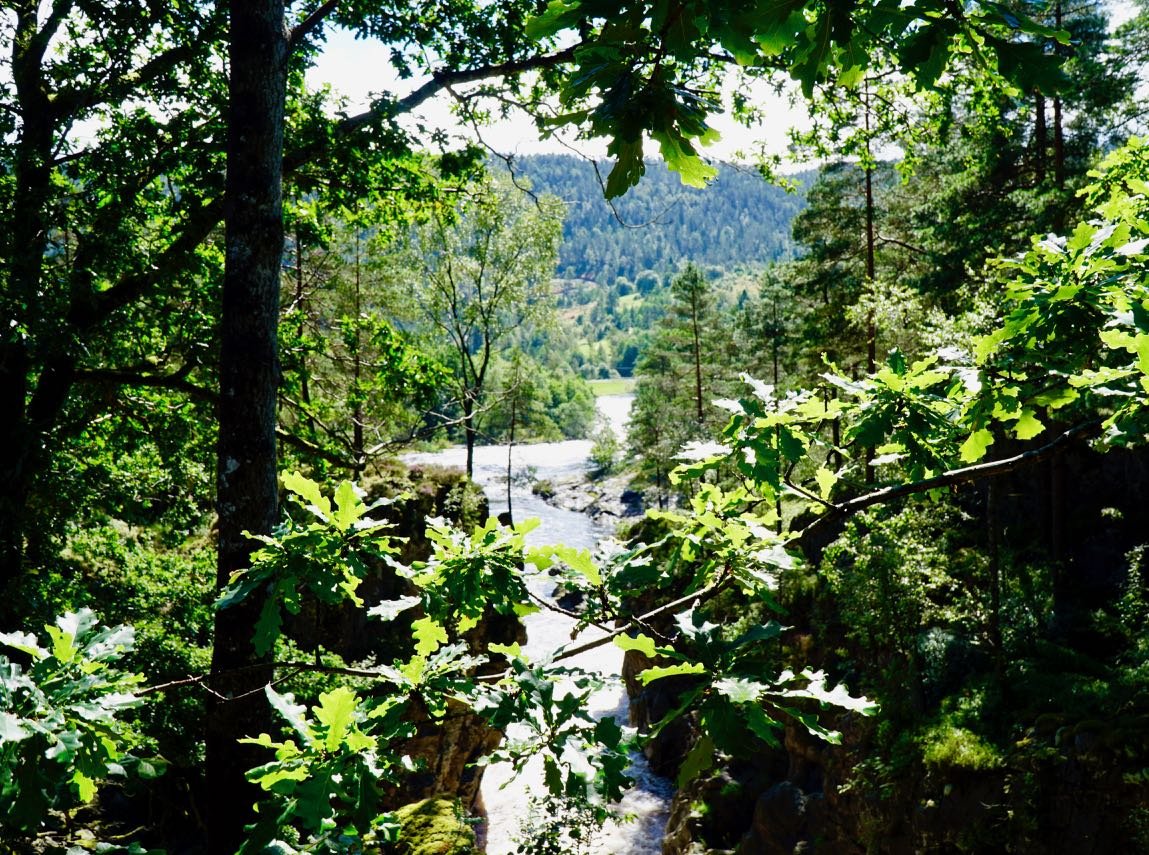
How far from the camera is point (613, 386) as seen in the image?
6097 inches

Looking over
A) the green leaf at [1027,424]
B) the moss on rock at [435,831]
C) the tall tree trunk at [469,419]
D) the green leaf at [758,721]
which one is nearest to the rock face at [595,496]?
the tall tree trunk at [469,419]

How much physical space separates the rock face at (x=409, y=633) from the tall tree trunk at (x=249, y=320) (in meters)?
8.14

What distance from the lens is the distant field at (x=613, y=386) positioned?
478ft

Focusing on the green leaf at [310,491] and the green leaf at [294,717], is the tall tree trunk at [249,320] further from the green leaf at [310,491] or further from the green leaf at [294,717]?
the green leaf at [294,717]

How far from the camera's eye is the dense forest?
181 centimetres

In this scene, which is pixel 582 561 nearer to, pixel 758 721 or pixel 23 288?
pixel 758 721

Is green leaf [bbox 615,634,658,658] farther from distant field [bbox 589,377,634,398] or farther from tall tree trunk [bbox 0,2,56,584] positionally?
distant field [bbox 589,377,634,398]

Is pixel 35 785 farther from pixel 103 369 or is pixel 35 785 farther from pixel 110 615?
pixel 110 615

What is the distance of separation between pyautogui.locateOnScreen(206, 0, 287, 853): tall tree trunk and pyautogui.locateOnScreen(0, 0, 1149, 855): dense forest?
0.8 inches

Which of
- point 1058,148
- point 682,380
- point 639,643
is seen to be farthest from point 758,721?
point 682,380

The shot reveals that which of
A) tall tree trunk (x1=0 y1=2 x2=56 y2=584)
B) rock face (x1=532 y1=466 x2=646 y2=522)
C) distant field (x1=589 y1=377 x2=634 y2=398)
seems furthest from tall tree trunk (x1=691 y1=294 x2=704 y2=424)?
distant field (x1=589 y1=377 x2=634 y2=398)

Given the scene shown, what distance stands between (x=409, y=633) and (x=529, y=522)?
13.1 m

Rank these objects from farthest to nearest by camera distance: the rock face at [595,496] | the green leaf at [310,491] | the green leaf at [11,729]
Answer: the rock face at [595,496] < the green leaf at [310,491] < the green leaf at [11,729]

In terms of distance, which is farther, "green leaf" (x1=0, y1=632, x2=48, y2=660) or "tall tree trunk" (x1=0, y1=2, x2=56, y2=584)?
"tall tree trunk" (x1=0, y1=2, x2=56, y2=584)
